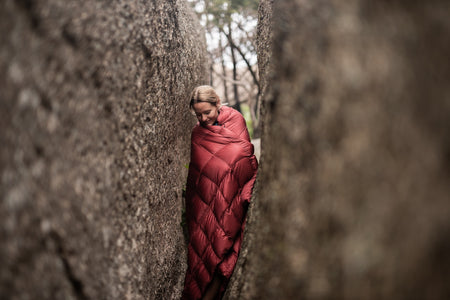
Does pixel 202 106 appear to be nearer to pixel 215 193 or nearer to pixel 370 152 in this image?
pixel 215 193

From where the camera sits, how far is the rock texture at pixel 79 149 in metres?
1.09

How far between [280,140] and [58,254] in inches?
51.7

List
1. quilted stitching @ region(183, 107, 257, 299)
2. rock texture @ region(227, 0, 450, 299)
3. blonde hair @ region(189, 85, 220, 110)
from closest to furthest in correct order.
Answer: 1. rock texture @ region(227, 0, 450, 299)
2. quilted stitching @ region(183, 107, 257, 299)
3. blonde hair @ region(189, 85, 220, 110)

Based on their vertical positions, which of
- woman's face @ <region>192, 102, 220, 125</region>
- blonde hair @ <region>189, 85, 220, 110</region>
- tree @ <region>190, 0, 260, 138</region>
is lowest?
woman's face @ <region>192, 102, 220, 125</region>

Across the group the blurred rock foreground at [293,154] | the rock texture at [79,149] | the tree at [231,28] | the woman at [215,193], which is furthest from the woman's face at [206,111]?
the tree at [231,28]

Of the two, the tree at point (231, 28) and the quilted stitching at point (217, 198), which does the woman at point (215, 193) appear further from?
the tree at point (231, 28)

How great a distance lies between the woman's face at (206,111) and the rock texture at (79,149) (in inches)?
25.3

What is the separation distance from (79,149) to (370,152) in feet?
4.81

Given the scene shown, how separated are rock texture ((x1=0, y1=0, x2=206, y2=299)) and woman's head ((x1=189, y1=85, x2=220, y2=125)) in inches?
24.8

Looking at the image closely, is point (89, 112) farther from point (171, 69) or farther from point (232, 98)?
point (232, 98)

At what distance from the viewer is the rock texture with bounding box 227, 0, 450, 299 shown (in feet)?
3.28

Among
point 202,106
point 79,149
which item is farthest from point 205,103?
point 79,149

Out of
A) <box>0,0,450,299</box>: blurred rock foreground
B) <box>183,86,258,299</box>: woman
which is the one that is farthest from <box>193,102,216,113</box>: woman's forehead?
<box>0,0,450,299</box>: blurred rock foreground

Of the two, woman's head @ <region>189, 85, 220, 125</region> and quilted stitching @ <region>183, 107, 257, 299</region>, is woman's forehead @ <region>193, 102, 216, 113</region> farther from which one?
quilted stitching @ <region>183, 107, 257, 299</region>
